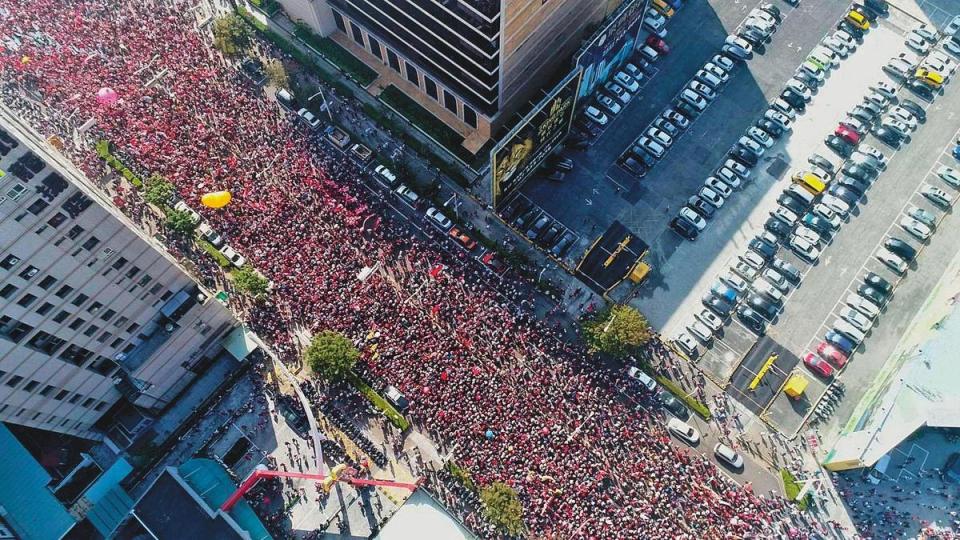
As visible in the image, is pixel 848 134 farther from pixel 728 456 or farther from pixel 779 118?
pixel 728 456

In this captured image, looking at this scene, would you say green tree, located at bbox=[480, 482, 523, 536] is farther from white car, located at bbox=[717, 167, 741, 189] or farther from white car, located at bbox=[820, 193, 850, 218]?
white car, located at bbox=[820, 193, 850, 218]

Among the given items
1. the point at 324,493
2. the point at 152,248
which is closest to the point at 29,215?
the point at 152,248

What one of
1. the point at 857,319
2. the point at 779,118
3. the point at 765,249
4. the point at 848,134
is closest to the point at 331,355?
the point at 765,249

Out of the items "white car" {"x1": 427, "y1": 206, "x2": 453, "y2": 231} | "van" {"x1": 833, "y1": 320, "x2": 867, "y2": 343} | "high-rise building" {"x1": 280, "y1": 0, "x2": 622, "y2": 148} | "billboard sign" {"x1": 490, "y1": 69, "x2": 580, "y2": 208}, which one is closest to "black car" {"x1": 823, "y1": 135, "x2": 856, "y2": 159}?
"van" {"x1": 833, "y1": 320, "x2": 867, "y2": 343}

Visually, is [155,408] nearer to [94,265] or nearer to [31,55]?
[94,265]

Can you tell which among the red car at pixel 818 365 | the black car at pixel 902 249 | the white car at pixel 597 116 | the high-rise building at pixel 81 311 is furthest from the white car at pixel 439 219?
the black car at pixel 902 249

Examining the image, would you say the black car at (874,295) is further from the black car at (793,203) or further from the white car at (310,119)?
the white car at (310,119)

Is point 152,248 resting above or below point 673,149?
below
